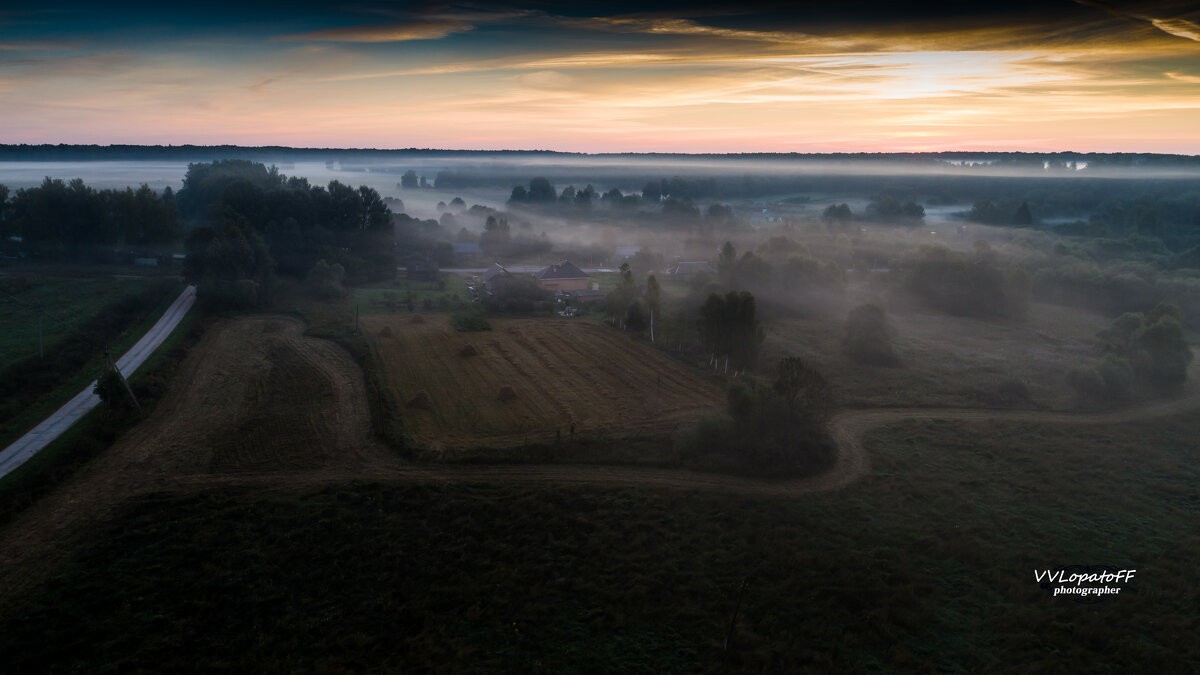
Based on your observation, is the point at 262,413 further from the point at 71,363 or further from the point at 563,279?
the point at 563,279

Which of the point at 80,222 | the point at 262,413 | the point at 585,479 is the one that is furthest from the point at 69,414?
the point at 80,222

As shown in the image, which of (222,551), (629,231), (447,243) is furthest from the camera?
(629,231)

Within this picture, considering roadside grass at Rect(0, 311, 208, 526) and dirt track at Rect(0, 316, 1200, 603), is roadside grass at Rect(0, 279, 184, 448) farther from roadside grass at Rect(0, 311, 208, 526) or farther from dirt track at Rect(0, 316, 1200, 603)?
dirt track at Rect(0, 316, 1200, 603)

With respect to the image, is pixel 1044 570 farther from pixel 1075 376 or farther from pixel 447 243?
pixel 447 243

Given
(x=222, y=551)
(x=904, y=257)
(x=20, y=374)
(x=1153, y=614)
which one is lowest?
(x=1153, y=614)

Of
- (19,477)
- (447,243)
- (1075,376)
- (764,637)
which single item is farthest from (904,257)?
(19,477)

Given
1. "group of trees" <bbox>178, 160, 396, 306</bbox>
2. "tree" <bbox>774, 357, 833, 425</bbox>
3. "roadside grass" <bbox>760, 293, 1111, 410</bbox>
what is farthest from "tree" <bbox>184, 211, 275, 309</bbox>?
"tree" <bbox>774, 357, 833, 425</bbox>

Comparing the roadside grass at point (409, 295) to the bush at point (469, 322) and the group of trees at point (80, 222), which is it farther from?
the group of trees at point (80, 222)

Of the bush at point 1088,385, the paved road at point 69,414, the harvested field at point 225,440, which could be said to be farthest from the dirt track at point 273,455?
the paved road at point 69,414
